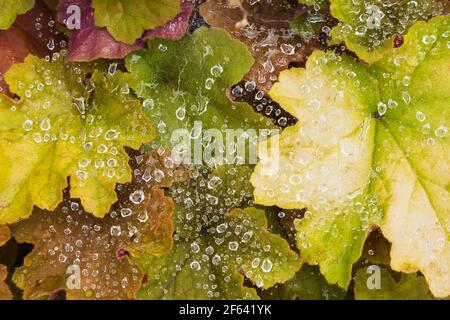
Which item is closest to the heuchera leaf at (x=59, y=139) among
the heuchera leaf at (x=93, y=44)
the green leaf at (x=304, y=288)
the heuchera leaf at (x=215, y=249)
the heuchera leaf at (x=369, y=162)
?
the heuchera leaf at (x=93, y=44)

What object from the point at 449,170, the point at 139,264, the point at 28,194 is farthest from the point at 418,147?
the point at 28,194

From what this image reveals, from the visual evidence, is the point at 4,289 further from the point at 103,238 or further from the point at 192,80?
the point at 192,80

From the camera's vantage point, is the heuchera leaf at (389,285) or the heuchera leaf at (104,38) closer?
the heuchera leaf at (104,38)

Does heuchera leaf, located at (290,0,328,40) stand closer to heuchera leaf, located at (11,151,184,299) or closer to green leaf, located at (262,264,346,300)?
heuchera leaf, located at (11,151,184,299)

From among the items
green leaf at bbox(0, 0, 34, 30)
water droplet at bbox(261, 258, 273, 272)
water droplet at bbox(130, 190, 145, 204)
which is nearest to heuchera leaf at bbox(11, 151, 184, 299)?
water droplet at bbox(130, 190, 145, 204)

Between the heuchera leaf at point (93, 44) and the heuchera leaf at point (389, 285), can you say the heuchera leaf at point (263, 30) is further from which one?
the heuchera leaf at point (389, 285)

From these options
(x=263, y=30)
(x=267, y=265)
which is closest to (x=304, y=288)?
(x=267, y=265)
